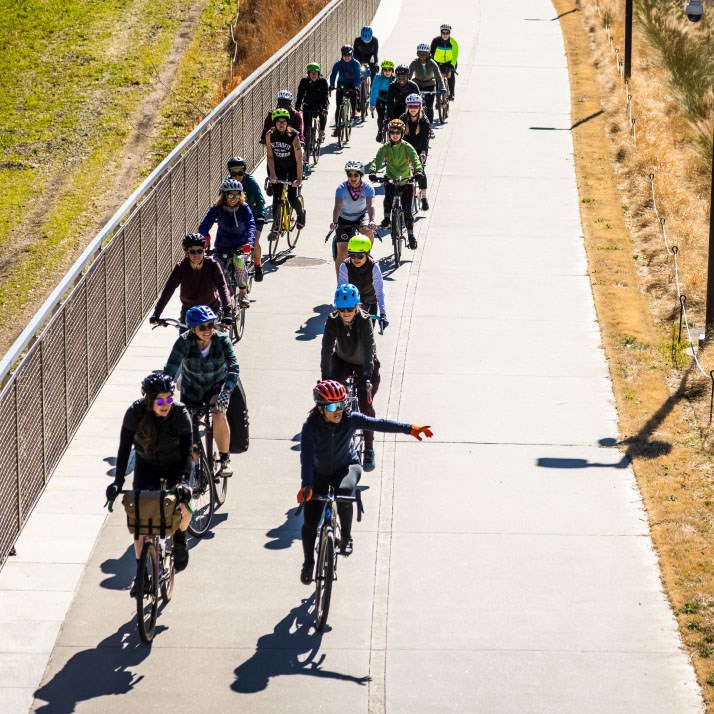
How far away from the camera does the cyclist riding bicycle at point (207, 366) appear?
446 inches

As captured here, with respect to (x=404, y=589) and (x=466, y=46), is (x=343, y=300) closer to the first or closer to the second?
(x=404, y=589)

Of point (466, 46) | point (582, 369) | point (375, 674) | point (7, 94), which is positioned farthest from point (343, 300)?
point (7, 94)

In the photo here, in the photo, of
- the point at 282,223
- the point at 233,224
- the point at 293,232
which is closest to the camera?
the point at 233,224

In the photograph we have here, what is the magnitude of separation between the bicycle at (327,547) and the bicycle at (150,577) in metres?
1.09

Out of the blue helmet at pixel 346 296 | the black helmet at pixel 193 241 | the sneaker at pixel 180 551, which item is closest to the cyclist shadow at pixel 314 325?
the black helmet at pixel 193 241

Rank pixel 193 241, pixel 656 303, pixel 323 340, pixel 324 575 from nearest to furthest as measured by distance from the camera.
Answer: pixel 324 575 → pixel 323 340 → pixel 193 241 → pixel 656 303

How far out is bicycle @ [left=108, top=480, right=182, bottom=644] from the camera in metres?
9.66

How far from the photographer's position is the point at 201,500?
12.2 m

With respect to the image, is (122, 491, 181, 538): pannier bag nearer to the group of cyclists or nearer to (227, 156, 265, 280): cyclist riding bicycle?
the group of cyclists

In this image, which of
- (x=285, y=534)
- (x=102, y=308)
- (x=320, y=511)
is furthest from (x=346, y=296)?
(x=102, y=308)

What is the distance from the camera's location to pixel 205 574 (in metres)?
11.1

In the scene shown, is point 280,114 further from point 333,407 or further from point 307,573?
point 307,573

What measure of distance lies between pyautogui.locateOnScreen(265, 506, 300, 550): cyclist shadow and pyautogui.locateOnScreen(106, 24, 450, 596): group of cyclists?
0.69 metres

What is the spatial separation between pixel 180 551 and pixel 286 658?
3.82 ft
